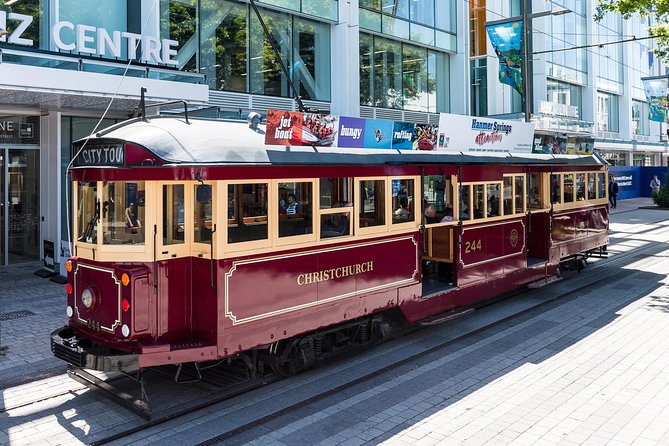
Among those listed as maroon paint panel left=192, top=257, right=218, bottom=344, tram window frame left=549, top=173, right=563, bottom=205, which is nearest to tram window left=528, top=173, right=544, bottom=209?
tram window frame left=549, top=173, right=563, bottom=205

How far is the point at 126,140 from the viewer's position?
6309mm

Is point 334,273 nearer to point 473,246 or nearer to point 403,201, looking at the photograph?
point 403,201

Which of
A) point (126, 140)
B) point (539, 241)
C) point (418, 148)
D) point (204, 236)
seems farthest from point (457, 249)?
point (126, 140)

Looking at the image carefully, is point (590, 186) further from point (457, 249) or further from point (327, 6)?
point (327, 6)

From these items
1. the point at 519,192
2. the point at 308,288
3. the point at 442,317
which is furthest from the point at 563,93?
the point at 308,288

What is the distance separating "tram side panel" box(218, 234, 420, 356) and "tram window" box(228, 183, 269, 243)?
265 millimetres

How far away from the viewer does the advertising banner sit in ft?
32.2

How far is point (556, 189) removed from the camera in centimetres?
1289

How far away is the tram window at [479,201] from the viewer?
10203 millimetres

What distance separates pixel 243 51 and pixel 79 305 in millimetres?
12653

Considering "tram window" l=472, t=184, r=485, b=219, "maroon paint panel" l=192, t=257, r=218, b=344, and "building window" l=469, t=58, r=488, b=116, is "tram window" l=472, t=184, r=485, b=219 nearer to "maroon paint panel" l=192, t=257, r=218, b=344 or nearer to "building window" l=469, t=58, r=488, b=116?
"maroon paint panel" l=192, t=257, r=218, b=344

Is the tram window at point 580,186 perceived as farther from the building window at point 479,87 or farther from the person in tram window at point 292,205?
the building window at point 479,87

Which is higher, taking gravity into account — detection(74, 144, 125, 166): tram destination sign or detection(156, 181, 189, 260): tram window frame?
detection(74, 144, 125, 166): tram destination sign

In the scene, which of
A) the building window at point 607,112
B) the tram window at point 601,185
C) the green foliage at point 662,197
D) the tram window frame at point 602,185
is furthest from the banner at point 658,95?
the tram window at point 601,185
